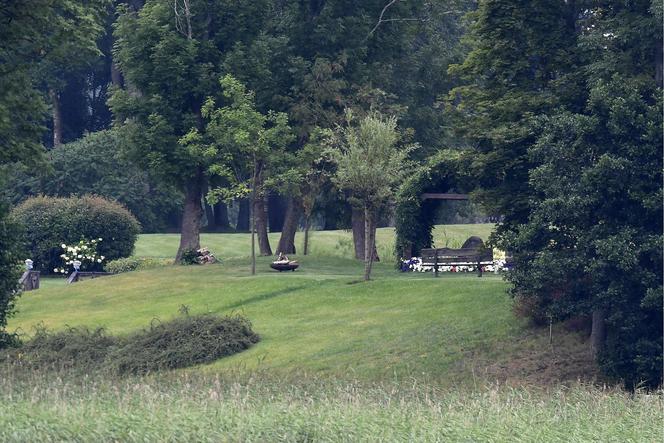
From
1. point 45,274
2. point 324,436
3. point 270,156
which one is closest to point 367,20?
point 270,156

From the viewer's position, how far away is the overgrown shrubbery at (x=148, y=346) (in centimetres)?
3231

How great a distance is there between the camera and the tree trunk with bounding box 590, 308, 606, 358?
3014 cm

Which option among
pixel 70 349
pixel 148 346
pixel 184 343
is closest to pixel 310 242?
pixel 184 343

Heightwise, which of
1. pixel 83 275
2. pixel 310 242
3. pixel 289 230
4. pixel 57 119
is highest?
pixel 57 119

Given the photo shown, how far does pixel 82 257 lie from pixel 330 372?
3156 centimetres

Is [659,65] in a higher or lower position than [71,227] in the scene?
higher

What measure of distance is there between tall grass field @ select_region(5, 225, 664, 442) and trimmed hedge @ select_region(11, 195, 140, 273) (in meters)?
3.46

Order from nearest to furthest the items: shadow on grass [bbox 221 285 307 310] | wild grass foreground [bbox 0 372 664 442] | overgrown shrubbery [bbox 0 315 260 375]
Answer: wild grass foreground [bbox 0 372 664 442]
overgrown shrubbery [bbox 0 315 260 375]
shadow on grass [bbox 221 285 307 310]

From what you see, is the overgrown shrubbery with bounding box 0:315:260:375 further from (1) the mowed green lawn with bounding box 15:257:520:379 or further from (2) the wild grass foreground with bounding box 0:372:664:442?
(2) the wild grass foreground with bounding box 0:372:664:442

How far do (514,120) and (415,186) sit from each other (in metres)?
14.8

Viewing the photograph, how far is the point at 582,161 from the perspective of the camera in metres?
29.9

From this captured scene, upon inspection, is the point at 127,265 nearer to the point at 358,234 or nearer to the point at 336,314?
the point at 358,234

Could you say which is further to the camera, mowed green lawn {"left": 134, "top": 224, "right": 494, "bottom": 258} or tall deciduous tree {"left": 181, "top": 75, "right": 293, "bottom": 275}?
mowed green lawn {"left": 134, "top": 224, "right": 494, "bottom": 258}

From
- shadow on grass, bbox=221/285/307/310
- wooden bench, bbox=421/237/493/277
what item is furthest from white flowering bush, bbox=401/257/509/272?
shadow on grass, bbox=221/285/307/310
